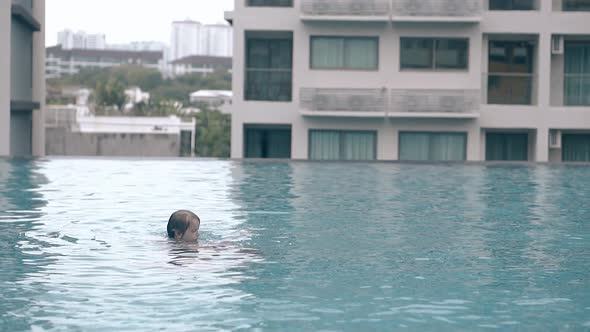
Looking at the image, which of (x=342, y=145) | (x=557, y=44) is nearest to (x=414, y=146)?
(x=342, y=145)

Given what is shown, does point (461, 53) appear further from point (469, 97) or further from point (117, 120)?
point (117, 120)

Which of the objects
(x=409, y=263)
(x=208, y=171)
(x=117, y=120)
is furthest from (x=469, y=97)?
(x=117, y=120)

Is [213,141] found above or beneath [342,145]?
beneath

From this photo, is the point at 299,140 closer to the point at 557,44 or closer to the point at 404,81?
the point at 404,81

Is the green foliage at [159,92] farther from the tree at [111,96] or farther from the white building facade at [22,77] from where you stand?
the white building facade at [22,77]

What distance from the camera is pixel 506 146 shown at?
45250mm

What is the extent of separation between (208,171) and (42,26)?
17773mm

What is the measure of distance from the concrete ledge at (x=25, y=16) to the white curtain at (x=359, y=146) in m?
13.3

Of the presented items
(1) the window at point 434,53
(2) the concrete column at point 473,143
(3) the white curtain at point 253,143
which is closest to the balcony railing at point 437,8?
(1) the window at point 434,53

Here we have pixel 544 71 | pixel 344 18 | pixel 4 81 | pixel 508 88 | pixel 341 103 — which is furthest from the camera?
pixel 508 88

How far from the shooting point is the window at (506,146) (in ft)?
148

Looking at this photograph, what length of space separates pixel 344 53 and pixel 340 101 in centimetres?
227

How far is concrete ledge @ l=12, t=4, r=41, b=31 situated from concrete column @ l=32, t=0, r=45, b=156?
2.53ft

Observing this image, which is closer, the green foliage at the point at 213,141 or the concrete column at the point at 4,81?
the concrete column at the point at 4,81
